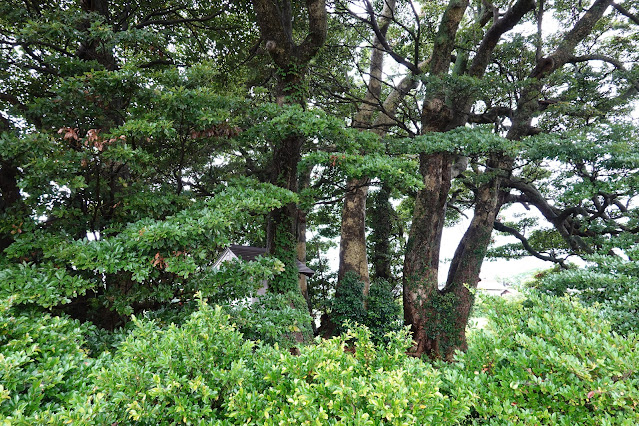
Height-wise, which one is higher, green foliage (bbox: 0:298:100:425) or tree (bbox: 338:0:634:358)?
tree (bbox: 338:0:634:358)

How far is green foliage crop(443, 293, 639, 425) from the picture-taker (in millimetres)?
1587

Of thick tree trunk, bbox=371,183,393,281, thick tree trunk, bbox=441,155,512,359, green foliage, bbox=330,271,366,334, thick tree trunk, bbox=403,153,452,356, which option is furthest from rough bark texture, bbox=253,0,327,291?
thick tree trunk, bbox=371,183,393,281

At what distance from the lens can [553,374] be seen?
1753 millimetres

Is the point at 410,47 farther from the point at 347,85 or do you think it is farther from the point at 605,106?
the point at 605,106

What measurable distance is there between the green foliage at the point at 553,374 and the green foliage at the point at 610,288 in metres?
0.65

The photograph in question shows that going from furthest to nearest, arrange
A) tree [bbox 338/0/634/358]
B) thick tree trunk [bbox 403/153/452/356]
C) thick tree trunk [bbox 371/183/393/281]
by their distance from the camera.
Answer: thick tree trunk [bbox 371/183/393/281], thick tree trunk [bbox 403/153/452/356], tree [bbox 338/0/634/358]

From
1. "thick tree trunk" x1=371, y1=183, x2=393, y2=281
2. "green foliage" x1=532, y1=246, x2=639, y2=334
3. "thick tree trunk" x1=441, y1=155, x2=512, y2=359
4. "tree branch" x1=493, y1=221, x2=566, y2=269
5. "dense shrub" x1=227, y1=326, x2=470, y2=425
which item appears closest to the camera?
"dense shrub" x1=227, y1=326, x2=470, y2=425

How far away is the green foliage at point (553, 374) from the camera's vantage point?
5.21 feet

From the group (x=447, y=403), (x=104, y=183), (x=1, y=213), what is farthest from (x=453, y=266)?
(x=1, y=213)

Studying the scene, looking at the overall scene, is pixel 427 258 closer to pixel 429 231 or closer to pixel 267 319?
pixel 429 231

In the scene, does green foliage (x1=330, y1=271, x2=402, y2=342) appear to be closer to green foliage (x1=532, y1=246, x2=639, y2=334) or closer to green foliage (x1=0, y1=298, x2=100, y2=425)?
green foliage (x1=532, y1=246, x2=639, y2=334)

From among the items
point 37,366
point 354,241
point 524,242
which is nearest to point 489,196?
point 524,242

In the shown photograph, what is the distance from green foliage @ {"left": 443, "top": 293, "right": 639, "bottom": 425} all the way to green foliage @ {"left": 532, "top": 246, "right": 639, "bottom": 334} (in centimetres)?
65

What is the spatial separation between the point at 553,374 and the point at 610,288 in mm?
1849
